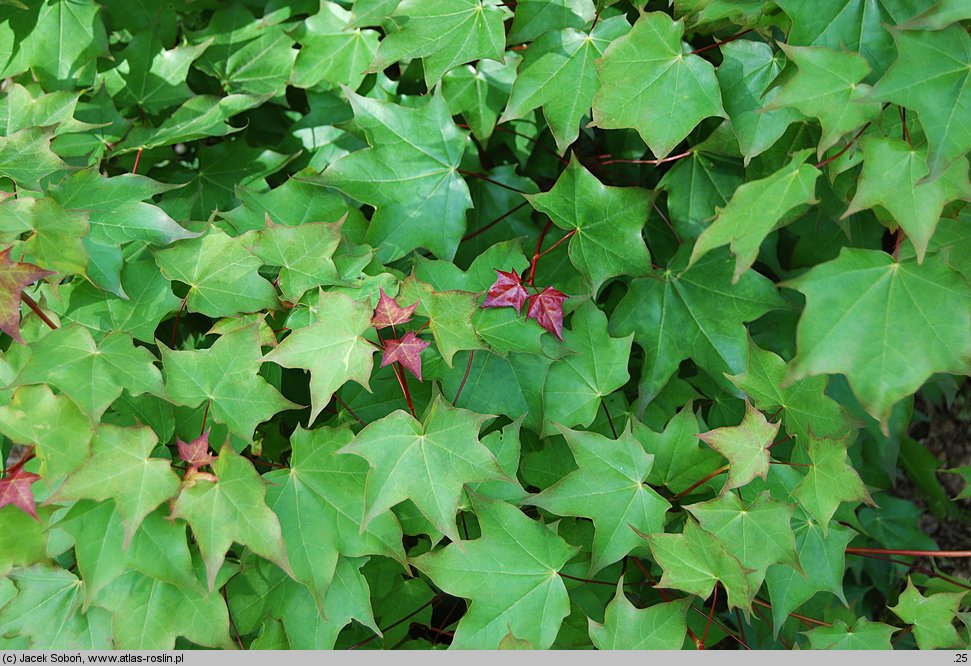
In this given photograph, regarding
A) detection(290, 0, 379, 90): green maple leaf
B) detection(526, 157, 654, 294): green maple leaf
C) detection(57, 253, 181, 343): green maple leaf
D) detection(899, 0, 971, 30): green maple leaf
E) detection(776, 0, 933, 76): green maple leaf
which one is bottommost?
detection(57, 253, 181, 343): green maple leaf

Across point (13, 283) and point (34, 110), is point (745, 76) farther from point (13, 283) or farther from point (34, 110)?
point (34, 110)

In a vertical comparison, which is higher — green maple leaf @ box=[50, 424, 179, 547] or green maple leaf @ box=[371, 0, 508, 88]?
green maple leaf @ box=[371, 0, 508, 88]

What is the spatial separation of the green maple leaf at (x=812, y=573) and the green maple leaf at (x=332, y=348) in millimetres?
1005

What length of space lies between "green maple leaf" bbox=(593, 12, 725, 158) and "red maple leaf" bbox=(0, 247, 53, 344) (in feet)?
3.75

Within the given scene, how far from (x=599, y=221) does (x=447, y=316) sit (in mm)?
430

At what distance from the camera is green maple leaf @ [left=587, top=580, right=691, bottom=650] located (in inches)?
59.7

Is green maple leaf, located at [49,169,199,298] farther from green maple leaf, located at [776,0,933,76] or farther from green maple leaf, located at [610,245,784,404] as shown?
green maple leaf, located at [776,0,933,76]

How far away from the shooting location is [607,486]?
62.2 inches

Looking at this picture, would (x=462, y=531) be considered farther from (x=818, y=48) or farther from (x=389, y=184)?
(x=818, y=48)

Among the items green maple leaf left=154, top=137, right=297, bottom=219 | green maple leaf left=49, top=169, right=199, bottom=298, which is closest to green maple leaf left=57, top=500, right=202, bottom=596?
green maple leaf left=49, top=169, right=199, bottom=298

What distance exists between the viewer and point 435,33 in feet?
5.42

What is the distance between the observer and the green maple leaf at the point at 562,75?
1.64m

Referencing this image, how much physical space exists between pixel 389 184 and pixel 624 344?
67 cm

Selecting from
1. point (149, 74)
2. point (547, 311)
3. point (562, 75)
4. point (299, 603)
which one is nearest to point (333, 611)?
point (299, 603)
